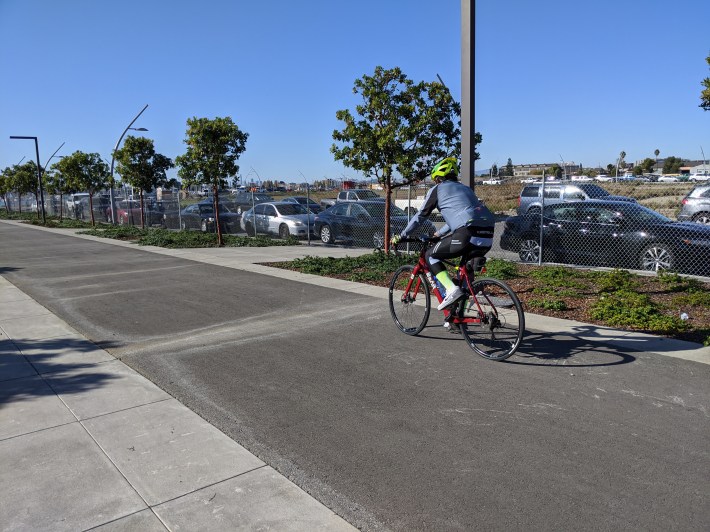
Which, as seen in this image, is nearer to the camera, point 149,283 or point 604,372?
point 604,372

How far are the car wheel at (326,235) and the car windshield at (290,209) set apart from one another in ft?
7.97

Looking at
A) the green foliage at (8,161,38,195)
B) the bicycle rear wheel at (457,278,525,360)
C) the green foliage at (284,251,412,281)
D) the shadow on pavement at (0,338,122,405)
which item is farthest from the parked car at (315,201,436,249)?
the green foliage at (8,161,38,195)

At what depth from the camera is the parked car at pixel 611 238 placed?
9.85 metres

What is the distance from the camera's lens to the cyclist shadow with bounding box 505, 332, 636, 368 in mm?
5270

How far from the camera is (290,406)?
14.3 ft

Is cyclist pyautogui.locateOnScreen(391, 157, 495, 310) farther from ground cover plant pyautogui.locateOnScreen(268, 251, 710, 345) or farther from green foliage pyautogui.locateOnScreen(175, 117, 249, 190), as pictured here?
green foliage pyautogui.locateOnScreen(175, 117, 249, 190)

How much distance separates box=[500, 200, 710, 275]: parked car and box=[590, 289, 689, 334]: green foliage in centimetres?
308

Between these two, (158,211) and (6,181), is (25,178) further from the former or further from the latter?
(158,211)

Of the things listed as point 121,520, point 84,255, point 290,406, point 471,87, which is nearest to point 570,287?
point 471,87

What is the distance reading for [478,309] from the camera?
5414 millimetres

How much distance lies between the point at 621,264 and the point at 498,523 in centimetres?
892

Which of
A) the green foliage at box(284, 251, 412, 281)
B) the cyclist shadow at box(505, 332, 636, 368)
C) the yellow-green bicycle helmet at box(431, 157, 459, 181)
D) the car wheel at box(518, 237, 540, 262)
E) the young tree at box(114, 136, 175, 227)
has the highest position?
the young tree at box(114, 136, 175, 227)

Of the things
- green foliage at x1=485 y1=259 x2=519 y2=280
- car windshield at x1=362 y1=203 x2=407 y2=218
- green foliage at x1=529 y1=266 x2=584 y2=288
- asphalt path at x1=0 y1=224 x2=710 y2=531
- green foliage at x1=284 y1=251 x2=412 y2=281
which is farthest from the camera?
car windshield at x1=362 y1=203 x2=407 y2=218

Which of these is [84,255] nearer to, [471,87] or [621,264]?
[471,87]
